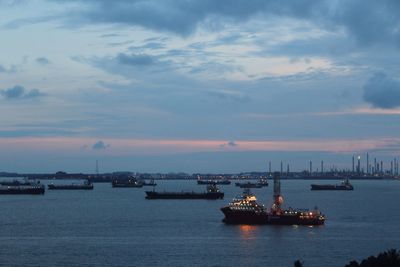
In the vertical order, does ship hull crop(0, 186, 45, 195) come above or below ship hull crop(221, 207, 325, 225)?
above

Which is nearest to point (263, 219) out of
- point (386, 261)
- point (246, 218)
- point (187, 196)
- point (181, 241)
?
point (246, 218)

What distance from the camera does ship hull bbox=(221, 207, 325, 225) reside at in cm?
8362

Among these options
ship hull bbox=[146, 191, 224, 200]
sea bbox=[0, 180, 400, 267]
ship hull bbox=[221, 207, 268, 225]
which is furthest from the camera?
ship hull bbox=[146, 191, 224, 200]

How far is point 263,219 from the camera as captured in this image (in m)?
84.4

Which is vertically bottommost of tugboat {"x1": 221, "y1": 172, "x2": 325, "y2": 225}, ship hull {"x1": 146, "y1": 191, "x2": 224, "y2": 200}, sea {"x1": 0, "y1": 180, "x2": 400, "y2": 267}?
sea {"x1": 0, "y1": 180, "x2": 400, "y2": 267}

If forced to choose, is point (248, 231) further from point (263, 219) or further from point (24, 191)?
point (24, 191)

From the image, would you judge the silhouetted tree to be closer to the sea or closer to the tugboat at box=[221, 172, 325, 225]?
the sea

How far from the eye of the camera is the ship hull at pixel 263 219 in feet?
→ 274

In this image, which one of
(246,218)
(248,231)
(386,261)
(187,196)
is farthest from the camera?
(187,196)

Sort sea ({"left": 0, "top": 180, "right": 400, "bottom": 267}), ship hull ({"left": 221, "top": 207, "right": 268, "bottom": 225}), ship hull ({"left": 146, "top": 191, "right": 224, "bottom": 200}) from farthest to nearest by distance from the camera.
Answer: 1. ship hull ({"left": 146, "top": 191, "right": 224, "bottom": 200})
2. ship hull ({"left": 221, "top": 207, "right": 268, "bottom": 225})
3. sea ({"left": 0, "top": 180, "right": 400, "bottom": 267})

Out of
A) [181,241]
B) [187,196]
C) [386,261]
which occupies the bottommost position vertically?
[181,241]

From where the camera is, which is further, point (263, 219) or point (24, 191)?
point (24, 191)

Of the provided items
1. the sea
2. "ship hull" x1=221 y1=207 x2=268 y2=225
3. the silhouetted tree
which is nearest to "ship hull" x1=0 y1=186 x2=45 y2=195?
the sea

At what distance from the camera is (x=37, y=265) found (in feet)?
165
